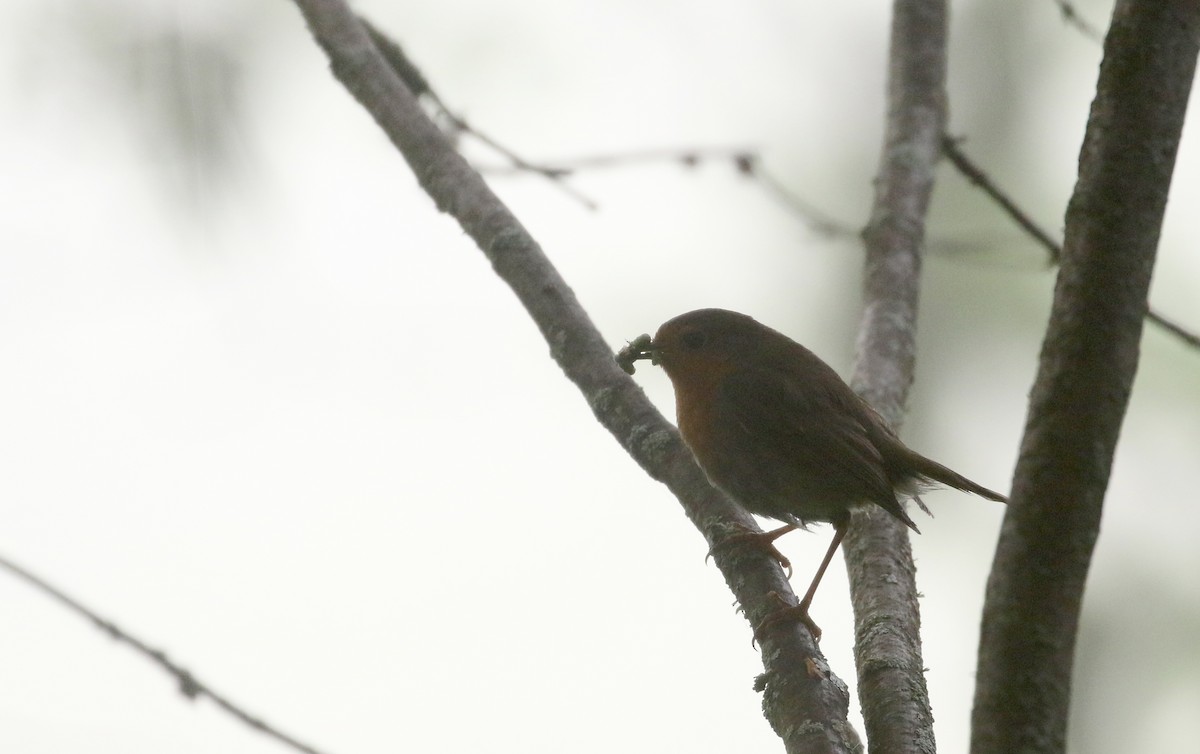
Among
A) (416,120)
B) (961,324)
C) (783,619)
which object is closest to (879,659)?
(783,619)

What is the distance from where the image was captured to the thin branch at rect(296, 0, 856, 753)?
8.50 ft

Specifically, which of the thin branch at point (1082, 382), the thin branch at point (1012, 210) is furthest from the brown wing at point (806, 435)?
the thin branch at point (1082, 382)

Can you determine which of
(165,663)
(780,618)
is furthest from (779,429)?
(165,663)

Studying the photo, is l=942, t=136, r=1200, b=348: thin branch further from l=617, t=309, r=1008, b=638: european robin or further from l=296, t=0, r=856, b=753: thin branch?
l=296, t=0, r=856, b=753: thin branch

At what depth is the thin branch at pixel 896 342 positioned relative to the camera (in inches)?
109

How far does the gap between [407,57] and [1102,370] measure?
327 centimetres

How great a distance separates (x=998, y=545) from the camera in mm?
1637

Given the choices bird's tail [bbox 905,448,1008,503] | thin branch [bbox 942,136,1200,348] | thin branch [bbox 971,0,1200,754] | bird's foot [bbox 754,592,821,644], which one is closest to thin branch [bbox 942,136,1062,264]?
thin branch [bbox 942,136,1200,348]

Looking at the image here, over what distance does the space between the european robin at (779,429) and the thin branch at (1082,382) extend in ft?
7.18

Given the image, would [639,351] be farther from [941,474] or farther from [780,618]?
[780,618]

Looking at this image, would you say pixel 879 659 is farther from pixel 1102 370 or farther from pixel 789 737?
pixel 1102 370

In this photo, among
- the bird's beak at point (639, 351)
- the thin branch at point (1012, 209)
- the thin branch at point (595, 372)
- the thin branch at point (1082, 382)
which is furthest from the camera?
the bird's beak at point (639, 351)

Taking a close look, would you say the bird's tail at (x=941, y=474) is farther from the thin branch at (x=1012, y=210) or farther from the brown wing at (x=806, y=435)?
the thin branch at (x=1012, y=210)

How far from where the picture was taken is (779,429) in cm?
430
